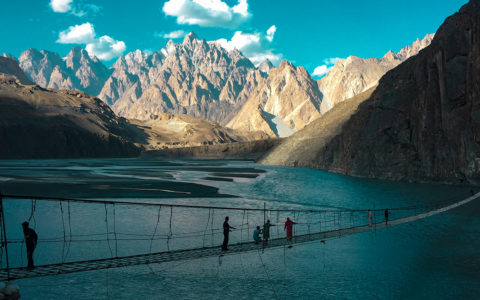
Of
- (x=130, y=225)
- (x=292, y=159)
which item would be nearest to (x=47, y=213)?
(x=130, y=225)

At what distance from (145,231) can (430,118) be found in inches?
2803

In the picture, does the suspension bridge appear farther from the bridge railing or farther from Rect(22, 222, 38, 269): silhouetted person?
Rect(22, 222, 38, 269): silhouetted person

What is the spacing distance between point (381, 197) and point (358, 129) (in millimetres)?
52783

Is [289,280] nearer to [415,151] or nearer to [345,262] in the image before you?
[345,262]

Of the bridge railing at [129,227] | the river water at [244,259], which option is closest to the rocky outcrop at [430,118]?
the river water at [244,259]

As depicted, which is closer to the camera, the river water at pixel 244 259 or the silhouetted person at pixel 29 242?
the silhouetted person at pixel 29 242

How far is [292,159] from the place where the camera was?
474 ft

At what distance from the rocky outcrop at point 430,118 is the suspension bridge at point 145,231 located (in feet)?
79.7

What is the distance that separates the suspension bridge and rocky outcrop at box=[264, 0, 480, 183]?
24285mm

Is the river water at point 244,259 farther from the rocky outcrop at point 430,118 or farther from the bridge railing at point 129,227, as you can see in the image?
the rocky outcrop at point 430,118

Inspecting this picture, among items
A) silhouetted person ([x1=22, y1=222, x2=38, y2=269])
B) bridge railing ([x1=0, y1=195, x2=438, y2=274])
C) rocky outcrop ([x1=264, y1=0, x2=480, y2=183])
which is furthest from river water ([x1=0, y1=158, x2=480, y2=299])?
rocky outcrop ([x1=264, y1=0, x2=480, y2=183])

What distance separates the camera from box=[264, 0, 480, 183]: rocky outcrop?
234ft

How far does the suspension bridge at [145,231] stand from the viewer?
80.7 ft

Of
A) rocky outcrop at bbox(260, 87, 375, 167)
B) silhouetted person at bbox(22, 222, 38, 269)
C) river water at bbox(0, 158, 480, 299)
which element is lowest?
river water at bbox(0, 158, 480, 299)
